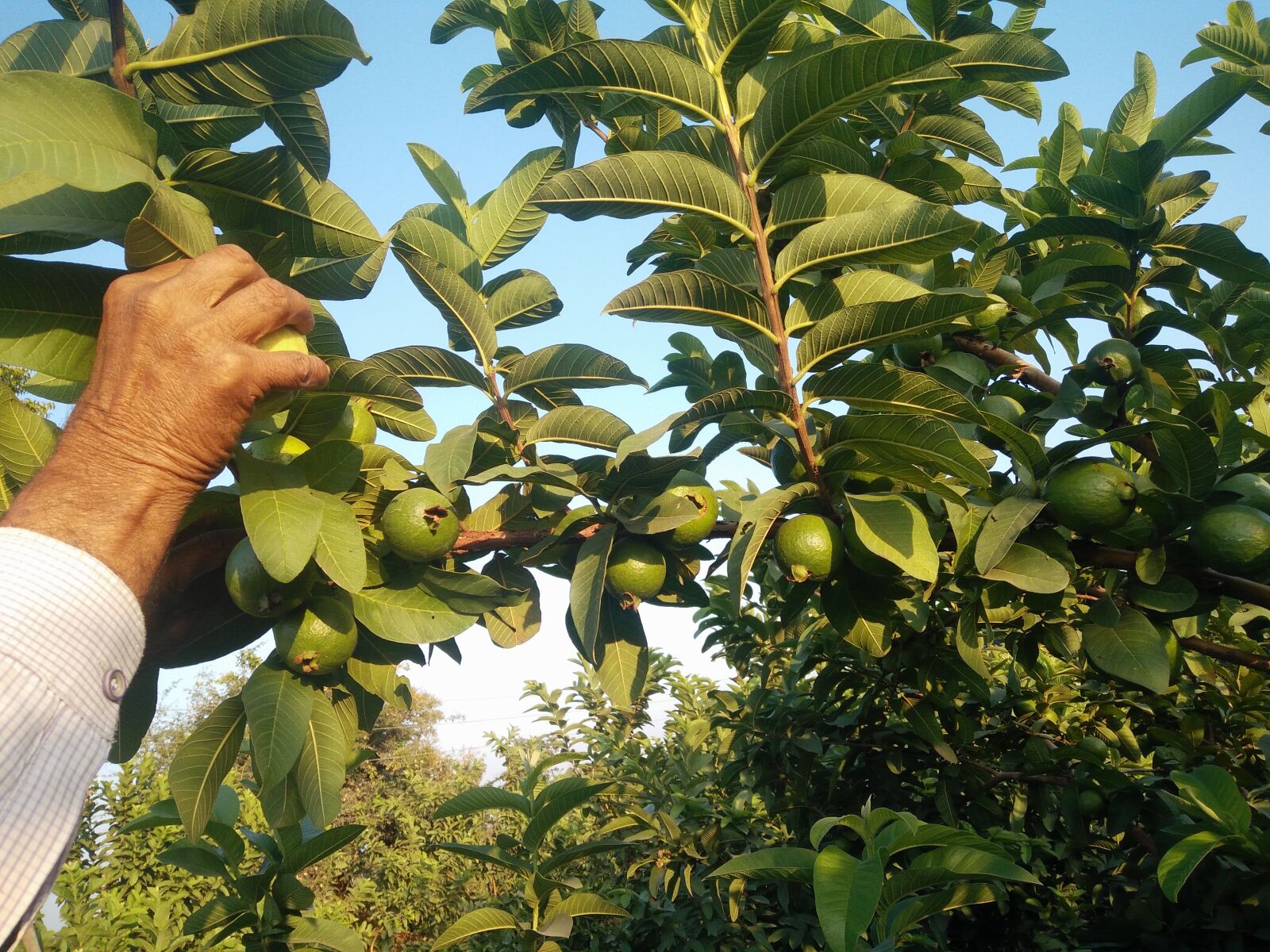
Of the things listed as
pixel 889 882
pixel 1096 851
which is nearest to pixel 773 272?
pixel 889 882

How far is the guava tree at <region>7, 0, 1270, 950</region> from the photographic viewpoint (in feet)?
3.65

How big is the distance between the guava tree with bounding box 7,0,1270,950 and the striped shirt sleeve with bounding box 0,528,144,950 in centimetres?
20

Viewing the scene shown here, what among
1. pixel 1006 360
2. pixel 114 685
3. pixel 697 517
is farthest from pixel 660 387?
pixel 114 685

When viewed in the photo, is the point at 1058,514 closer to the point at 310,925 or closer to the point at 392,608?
the point at 392,608

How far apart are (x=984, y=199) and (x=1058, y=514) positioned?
968 millimetres

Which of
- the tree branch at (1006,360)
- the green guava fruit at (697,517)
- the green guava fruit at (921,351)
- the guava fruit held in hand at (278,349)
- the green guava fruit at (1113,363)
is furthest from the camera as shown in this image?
the tree branch at (1006,360)

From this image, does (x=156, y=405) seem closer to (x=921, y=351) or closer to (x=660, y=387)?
(x=660, y=387)

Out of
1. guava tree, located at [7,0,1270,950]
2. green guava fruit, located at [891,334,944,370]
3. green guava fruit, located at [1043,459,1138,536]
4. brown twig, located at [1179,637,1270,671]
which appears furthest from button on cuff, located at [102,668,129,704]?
brown twig, located at [1179,637,1270,671]

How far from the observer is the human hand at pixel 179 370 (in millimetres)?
972

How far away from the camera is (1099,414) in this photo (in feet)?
5.25

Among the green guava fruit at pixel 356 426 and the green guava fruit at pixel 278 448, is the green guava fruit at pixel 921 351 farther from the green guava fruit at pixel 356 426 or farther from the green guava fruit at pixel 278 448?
the green guava fruit at pixel 278 448

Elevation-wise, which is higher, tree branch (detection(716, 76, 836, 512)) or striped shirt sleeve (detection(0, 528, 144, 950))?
tree branch (detection(716, 76, 836, 512))

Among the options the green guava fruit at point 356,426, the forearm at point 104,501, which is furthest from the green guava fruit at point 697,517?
the forearm at point 104,501

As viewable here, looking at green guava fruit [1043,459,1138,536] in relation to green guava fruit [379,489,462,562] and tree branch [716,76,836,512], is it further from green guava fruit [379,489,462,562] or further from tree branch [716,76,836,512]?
green guava fruit [379,489,462,562]
